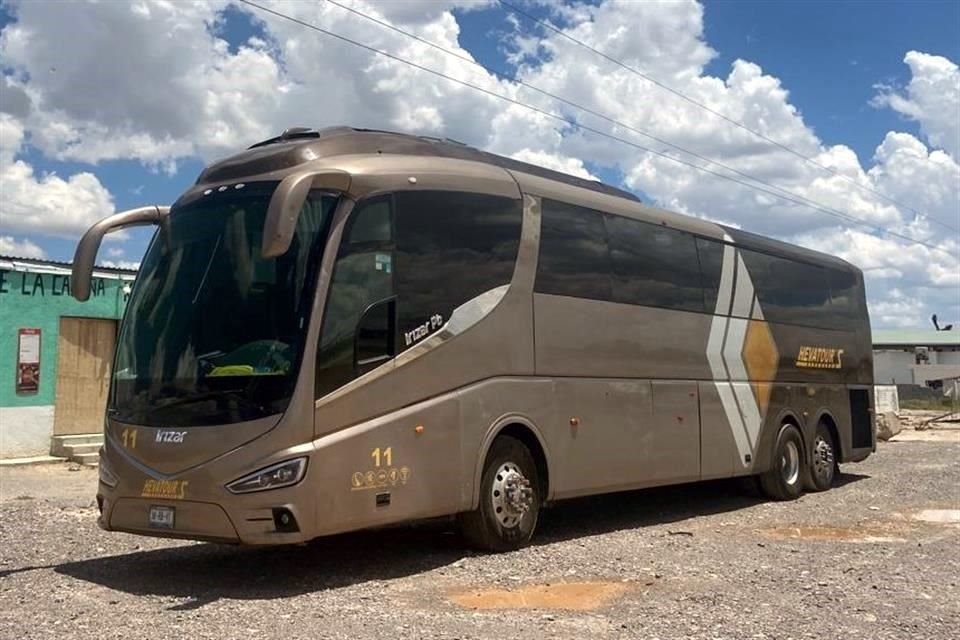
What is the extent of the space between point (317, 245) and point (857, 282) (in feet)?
41.4

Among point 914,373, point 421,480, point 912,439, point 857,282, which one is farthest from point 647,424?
point 914,373

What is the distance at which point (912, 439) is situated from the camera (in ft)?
96.9

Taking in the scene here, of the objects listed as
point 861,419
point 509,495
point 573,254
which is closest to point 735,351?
point 573,254

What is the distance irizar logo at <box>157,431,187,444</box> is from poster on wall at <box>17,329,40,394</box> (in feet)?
38.1

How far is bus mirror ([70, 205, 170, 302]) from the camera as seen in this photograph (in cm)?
845

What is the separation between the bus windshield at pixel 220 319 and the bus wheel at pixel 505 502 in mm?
2444

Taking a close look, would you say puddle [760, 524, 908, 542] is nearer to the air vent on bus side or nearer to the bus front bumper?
the air vent on bus side

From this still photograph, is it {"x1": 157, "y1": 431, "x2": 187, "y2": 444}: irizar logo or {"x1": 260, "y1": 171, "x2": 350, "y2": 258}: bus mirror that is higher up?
{"x1": 260, "y1": 171, "x2": 350, "y2": 258}: bus mirror

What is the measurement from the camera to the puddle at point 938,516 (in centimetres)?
1224

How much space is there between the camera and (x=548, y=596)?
7664mm

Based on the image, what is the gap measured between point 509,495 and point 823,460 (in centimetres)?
824

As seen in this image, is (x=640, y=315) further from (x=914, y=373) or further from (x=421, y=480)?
(x=914, y=373)

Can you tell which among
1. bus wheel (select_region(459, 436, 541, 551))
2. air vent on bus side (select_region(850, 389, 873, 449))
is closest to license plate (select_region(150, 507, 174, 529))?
bus wheel (select_region(459, 436, 541, 551))

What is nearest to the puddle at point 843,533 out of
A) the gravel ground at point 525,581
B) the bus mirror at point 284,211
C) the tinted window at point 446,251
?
the gravel ground at point 525,581
